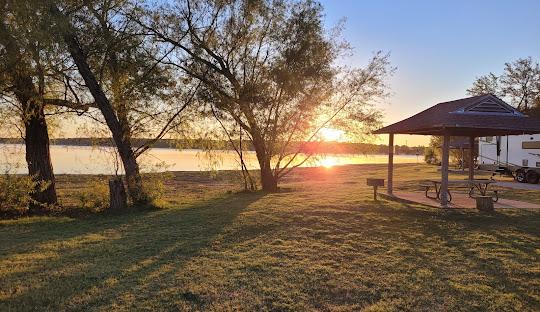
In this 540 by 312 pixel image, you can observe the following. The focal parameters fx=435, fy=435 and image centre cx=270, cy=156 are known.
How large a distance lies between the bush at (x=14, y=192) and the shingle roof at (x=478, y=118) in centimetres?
975

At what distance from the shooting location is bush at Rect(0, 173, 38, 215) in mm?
10203

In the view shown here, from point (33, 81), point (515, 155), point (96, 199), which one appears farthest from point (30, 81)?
point (515, 155)

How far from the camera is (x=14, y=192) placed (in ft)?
33.6

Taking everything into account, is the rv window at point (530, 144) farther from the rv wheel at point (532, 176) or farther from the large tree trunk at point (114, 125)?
the large tree trunk at point (114, 125)

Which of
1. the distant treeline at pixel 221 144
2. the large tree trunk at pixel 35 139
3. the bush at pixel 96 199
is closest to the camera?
the large tree trunk at pixel 35 139

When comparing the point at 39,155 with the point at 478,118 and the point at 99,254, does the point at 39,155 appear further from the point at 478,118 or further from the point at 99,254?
the point at 478,118

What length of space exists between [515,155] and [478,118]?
1267 centimetres

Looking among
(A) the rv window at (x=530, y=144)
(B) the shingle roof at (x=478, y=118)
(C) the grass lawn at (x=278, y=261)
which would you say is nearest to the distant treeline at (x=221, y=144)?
(C) the grass lawn at (x=278, y=261)

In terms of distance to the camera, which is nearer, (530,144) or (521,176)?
(530,144)

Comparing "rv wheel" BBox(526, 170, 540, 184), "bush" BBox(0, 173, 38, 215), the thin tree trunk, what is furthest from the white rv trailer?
"bush" BBox(0, 173, 38, 215)

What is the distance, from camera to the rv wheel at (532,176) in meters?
19.5

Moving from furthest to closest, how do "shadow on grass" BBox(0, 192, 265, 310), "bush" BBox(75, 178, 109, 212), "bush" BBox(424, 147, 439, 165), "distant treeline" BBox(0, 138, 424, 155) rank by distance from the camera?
"bush" BBox(424, 147, 439, 165) → "distant treeline" BBox(0, 138, 424, 155) → "bush" BBox(75, 178, 109, 212) → "shadow on grass" BBox(0, 192, 265, 310)

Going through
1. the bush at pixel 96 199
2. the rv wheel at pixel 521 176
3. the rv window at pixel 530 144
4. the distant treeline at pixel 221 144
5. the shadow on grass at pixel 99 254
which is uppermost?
the rv window at pixel 530 144

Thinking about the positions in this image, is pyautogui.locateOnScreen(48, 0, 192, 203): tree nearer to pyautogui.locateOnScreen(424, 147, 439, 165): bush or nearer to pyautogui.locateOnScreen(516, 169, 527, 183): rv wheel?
pyautogui.locateOnScreen(516, 169, 527, 183): rv wheel
